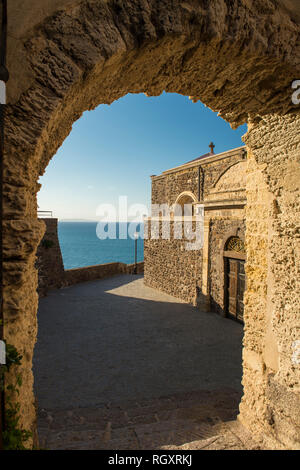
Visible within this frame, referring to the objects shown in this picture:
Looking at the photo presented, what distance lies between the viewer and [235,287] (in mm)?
9914

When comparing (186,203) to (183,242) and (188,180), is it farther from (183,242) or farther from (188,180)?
(183,242)

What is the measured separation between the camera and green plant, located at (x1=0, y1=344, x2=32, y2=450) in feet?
5.25

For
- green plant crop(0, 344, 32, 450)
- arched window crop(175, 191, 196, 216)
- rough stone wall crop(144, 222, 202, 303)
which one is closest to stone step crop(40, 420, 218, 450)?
green plant crop(0, 344, 32, 450)

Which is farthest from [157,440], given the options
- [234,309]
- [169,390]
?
[234,309]

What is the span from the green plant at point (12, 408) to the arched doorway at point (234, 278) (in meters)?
8.76

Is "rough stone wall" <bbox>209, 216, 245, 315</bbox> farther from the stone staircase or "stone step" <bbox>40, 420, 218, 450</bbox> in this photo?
"stone step" <bbox>40, 420, 218, 450</bbox>

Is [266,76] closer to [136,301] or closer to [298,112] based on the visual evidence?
[298,112]

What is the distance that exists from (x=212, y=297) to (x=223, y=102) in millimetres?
9198

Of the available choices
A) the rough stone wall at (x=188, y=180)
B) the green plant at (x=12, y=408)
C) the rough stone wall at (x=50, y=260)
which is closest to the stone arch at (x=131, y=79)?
the green plant at (x=12, y=408)

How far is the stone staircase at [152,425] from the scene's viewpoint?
133 inches

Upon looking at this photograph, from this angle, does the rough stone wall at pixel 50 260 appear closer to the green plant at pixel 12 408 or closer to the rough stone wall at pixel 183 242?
the rough stone wall at pixel 183 242

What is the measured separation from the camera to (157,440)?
3.51 metres

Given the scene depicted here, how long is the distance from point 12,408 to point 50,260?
13.7 meters

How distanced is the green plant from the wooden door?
29.0ft
